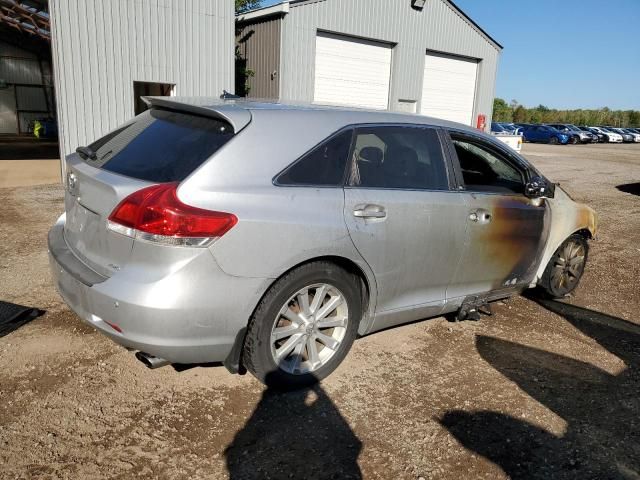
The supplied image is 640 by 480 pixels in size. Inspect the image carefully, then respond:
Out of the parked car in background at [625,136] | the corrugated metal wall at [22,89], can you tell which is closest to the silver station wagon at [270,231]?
the corrugated metal wall at [22,89]

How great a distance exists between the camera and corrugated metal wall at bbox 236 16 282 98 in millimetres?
15336

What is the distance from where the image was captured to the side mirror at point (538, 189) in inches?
170

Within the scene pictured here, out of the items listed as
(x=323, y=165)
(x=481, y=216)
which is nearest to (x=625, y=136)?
(x=481, y=216)

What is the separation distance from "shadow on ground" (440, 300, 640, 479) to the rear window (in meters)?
2.05

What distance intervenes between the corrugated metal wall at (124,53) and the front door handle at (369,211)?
975 cm

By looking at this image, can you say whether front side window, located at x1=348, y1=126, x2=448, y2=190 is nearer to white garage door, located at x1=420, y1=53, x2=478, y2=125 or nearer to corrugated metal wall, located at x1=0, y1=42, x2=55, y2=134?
white garage door, located at x1=420, y1=53, x2=478, y2=125

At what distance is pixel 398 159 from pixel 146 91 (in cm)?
1171

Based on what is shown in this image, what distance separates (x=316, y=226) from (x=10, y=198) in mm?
8045

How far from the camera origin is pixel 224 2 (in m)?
12.7

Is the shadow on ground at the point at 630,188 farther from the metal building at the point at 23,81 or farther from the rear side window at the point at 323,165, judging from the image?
the metal building at the point at 23,81

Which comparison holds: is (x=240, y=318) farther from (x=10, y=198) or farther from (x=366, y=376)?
(x=10, y=198)

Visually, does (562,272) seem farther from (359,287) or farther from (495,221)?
(359,287)

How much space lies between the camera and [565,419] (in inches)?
128

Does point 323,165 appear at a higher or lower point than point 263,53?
lower
